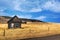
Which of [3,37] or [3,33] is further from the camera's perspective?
[3,33]

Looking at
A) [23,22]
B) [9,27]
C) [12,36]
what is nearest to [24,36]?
[12,36]

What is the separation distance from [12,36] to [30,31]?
2.38 metres

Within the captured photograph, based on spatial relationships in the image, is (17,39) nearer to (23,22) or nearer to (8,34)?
(8,34)

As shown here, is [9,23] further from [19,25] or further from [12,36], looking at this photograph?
[12,36]

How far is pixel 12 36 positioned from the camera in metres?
14.5

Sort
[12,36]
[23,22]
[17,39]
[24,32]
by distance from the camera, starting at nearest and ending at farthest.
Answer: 1. [17,39]
2. [12,36]
3. [24,32]
4. [23,22]

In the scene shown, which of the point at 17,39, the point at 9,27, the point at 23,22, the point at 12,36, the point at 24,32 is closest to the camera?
the point at 17,39

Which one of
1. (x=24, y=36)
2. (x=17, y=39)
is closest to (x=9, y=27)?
(x=24, y=36)

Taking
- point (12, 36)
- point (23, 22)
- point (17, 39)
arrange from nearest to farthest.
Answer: point (17, 39)
point (12, 36)
point (23, 22)

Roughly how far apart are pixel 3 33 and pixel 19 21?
4.57 meters

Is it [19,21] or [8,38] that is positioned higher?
[19,21]

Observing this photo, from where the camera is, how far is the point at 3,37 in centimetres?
1380

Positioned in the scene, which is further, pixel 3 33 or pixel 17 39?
pixel 3 33

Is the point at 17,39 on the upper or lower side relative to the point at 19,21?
lower
